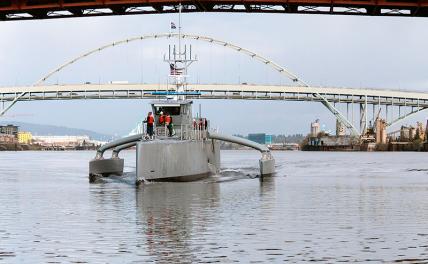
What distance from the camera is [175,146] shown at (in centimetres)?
4400

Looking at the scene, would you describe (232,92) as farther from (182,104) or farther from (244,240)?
(244,240)

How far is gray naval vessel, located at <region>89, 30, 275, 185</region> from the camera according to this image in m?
43.8

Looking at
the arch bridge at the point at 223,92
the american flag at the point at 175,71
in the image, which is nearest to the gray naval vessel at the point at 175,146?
the american flag at the point at 175,71

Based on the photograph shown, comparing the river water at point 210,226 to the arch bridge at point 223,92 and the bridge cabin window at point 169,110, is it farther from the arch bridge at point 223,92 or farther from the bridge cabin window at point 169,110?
the arch bridge at point 223,92

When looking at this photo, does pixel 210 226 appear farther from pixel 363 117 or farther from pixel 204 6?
pixel 363 117

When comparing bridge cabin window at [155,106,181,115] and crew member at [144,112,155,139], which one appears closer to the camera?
crew member at [144,112,155,139]

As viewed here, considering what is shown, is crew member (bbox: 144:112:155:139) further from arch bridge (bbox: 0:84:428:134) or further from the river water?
arch bridge (bbox: 0:84:428:134)

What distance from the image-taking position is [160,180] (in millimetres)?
44375

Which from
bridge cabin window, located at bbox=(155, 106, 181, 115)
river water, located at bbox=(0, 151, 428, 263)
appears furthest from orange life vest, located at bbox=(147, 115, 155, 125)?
river water, located at bbox=(0, 151, 428, 263)

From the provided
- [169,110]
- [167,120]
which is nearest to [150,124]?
[167,120]

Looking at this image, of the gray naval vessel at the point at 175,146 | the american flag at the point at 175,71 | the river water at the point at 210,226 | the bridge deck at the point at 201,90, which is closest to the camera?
the river water at the point at 210,226

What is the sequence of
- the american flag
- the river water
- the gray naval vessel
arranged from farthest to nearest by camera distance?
the american flag → the gray naval vessel → the river water

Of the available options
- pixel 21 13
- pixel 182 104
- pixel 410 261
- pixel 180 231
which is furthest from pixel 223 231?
pixel 21 13

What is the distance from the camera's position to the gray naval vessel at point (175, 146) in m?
43.8
